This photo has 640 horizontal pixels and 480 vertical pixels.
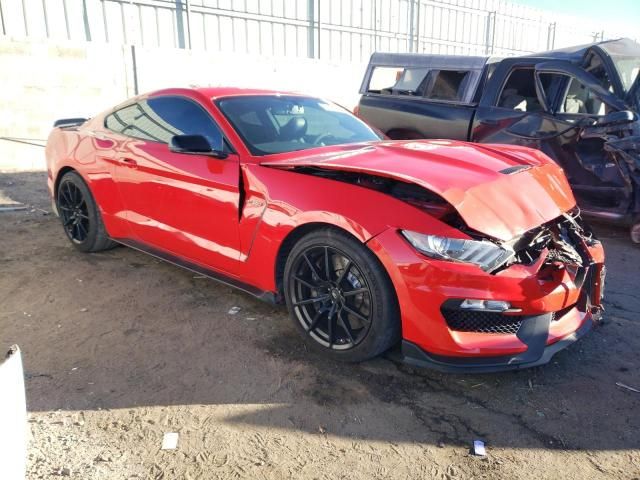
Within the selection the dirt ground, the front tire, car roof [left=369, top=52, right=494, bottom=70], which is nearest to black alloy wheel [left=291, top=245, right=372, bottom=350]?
the front tire

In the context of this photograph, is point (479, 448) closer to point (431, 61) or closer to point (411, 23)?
point (431, 61)

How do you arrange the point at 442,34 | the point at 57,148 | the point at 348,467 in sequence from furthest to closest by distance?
the point at 442,34
the point at 57,148
the point at 348,467

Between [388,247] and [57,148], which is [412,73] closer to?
[57,148]

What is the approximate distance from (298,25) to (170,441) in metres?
16.6

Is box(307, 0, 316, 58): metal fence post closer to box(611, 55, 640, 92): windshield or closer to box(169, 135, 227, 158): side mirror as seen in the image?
box(611, 55, 640, 92): windshield

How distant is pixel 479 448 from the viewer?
231 cm

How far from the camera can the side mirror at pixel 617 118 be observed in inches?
193

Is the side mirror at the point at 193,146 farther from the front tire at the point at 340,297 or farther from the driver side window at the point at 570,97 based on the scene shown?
the driver side window at the point at 570,97

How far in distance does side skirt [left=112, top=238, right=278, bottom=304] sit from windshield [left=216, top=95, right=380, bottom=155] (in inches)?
33.3

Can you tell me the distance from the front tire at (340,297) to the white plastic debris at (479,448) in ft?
2.10

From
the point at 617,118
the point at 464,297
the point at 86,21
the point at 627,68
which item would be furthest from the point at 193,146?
the point at 86,21

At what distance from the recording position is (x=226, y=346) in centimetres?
316

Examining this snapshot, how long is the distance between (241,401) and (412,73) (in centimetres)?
559

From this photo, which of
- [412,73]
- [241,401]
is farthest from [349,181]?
[412,73]
